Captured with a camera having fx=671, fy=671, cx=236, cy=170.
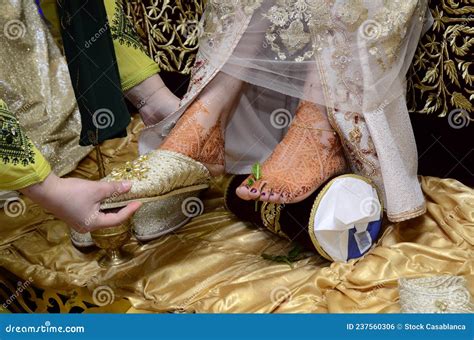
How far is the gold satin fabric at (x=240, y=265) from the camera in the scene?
1.05m

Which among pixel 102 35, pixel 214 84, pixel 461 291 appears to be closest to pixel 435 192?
pixel 461 291

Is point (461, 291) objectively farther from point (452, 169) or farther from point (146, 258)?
point (146, 258)

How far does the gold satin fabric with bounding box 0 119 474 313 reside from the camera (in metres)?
1.05

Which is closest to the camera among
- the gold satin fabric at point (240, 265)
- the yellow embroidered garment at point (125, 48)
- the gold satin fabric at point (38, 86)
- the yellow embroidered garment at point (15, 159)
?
the yellow embroidered garment at point (15, 159)

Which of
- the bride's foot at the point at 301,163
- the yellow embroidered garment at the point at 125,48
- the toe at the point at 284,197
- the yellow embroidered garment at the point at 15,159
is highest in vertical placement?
the yellow embroidered garment at the point at 125,48

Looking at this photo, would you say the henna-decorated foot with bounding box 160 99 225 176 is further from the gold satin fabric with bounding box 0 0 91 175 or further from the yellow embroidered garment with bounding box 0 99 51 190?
the gold satin fabric with bounding box 0 0 91 175

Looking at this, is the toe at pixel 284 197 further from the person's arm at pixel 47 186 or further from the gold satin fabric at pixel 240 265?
the person's arm at pixel 47 186

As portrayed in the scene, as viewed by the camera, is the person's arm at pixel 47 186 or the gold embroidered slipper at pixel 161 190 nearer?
the person's arm at pixel 47 186

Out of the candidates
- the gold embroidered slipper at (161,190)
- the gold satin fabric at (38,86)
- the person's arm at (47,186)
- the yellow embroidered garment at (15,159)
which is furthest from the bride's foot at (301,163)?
the gold satin fabric at (38,86)

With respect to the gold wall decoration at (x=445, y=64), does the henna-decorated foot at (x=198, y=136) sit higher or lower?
lower

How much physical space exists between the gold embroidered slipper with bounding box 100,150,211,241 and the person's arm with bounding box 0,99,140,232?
0.07ft

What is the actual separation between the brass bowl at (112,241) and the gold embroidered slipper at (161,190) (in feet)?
0.16

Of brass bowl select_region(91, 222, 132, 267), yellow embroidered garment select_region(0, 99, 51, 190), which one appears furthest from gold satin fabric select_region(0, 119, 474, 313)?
yellow embroidered garment select_region(0, 99, 51, 190)

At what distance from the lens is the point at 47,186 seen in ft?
3.23
